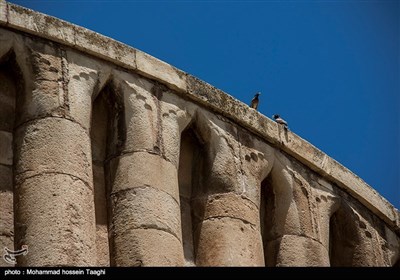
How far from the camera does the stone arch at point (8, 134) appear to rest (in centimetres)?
1659

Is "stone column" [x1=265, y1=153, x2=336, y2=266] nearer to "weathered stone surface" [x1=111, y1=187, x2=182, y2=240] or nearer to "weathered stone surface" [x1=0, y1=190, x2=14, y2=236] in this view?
"weathered stone surface" [x1=111, y1=187, x2=182, y2=240]

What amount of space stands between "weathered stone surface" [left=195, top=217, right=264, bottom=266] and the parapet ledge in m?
1.18

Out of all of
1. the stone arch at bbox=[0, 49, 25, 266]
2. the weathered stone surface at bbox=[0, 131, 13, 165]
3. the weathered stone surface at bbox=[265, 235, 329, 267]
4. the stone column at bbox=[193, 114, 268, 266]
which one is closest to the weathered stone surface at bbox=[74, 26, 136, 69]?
the stone arch at bbox=[0, 49, 25, 266]

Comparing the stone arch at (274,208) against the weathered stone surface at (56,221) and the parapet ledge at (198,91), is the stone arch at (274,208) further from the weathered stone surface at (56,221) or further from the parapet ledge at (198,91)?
the weathered stone surface at (56,221)

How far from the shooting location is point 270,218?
1894 centimetres

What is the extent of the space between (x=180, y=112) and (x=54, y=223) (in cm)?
227

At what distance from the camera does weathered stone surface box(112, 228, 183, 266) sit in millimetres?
16891

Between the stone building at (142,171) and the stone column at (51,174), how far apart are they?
0.04 ft

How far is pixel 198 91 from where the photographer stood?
18.6 m

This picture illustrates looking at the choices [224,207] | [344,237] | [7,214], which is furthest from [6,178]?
[344,237]

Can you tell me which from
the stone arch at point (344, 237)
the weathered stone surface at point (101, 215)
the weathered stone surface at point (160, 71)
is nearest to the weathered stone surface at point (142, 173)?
the weathered stone surface at point (101, 215)
